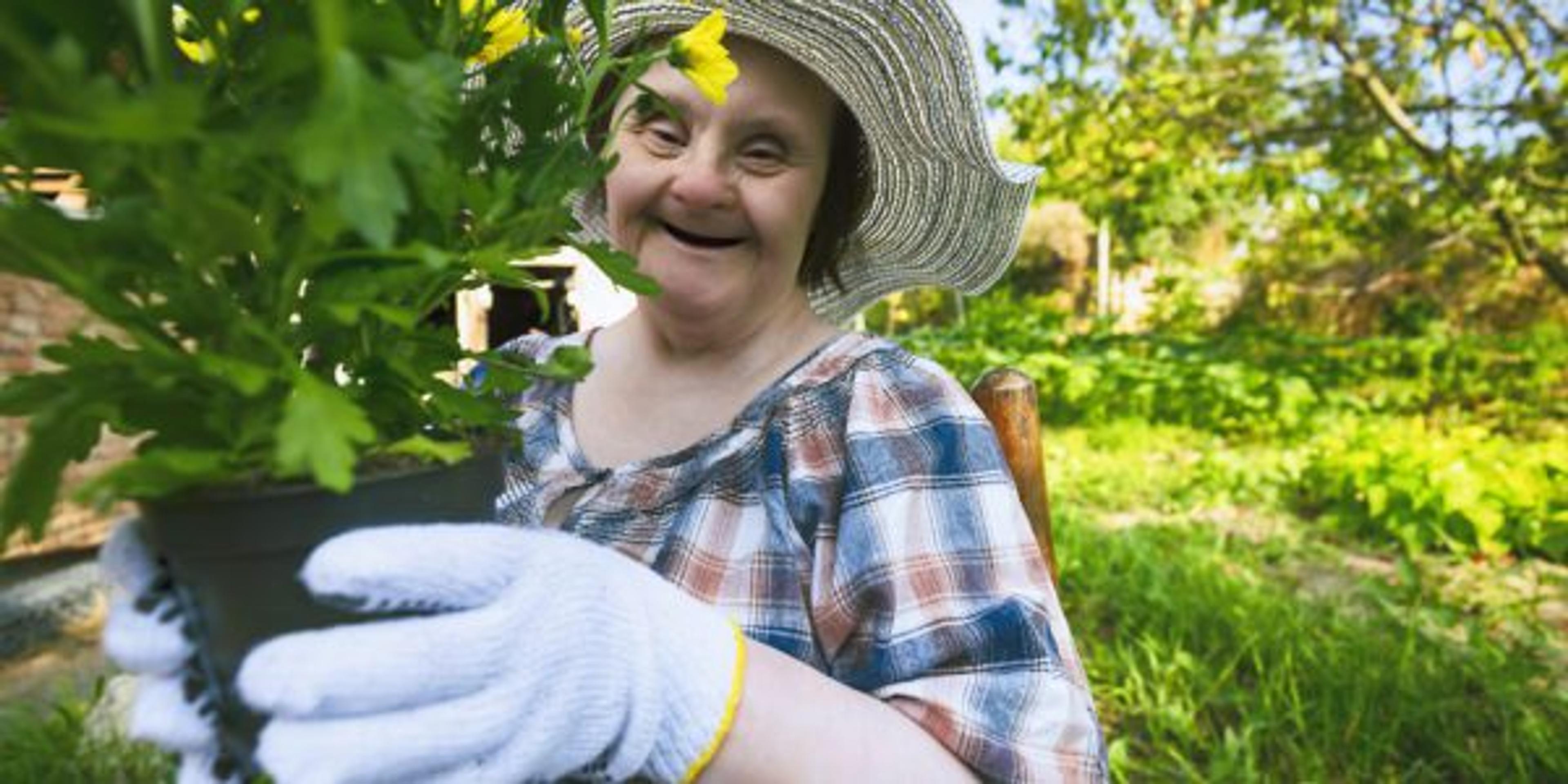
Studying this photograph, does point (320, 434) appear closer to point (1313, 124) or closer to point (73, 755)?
point (73, 755)

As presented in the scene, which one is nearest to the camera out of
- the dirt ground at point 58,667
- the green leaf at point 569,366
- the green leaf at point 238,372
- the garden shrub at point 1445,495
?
the green leaf at point 238,372

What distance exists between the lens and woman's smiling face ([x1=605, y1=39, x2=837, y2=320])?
1267 mm

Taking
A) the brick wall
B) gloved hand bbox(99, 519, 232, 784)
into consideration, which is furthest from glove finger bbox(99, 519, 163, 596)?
the brick wall

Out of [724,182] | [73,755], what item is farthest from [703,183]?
[73,755]

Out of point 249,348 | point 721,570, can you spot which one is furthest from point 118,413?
point 721,570

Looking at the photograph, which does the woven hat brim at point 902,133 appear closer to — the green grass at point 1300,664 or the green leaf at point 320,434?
the green leaf at point 320,434

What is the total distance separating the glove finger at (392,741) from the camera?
70cm

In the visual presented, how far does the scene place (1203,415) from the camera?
25.7ft

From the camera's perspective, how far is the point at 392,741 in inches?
28.8

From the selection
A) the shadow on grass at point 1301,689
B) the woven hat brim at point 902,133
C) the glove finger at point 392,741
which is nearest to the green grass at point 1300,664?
the shadow on grass at point 1301,689

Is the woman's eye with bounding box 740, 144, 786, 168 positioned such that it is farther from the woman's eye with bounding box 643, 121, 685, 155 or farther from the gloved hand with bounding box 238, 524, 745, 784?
the gloved hand with bounding box 238, 524, 745, 784

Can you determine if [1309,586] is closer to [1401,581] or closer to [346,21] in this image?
[1401,581]

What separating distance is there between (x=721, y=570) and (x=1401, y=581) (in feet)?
11.2

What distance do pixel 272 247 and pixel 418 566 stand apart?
0.78 ft
